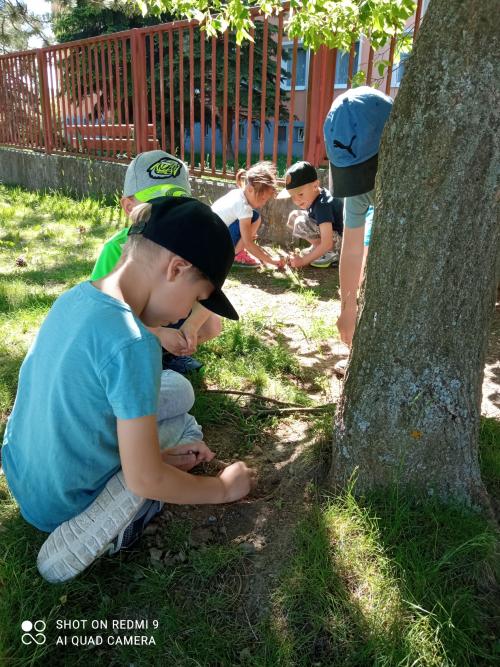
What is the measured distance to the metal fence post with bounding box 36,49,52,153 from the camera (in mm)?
10429

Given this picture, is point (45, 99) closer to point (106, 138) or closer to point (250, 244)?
point (106, 138)

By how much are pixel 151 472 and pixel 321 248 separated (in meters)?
3.70

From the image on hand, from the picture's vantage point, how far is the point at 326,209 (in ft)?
16.2

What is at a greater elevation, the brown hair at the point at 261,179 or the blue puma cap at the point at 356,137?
the blue puma cap at the point at 356,137

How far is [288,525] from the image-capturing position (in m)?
1.87

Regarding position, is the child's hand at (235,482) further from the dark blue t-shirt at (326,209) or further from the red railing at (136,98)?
the red railing at (136,98)

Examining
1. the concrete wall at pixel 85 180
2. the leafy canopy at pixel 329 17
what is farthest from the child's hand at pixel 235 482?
the concrete wall at pixel 85 180

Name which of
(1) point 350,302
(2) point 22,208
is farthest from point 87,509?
(2) point 22,208

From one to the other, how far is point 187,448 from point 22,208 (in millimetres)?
6830

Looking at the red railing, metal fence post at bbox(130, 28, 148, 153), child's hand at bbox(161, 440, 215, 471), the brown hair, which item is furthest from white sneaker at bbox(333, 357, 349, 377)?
metal fence post at bbox(130, 28, 148, 153)

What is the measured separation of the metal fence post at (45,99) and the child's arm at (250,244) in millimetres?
6962

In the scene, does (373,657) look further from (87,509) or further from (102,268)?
(102,268)

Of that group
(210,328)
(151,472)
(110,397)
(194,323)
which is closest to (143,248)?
(110,397)

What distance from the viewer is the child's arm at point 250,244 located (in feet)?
16.4
